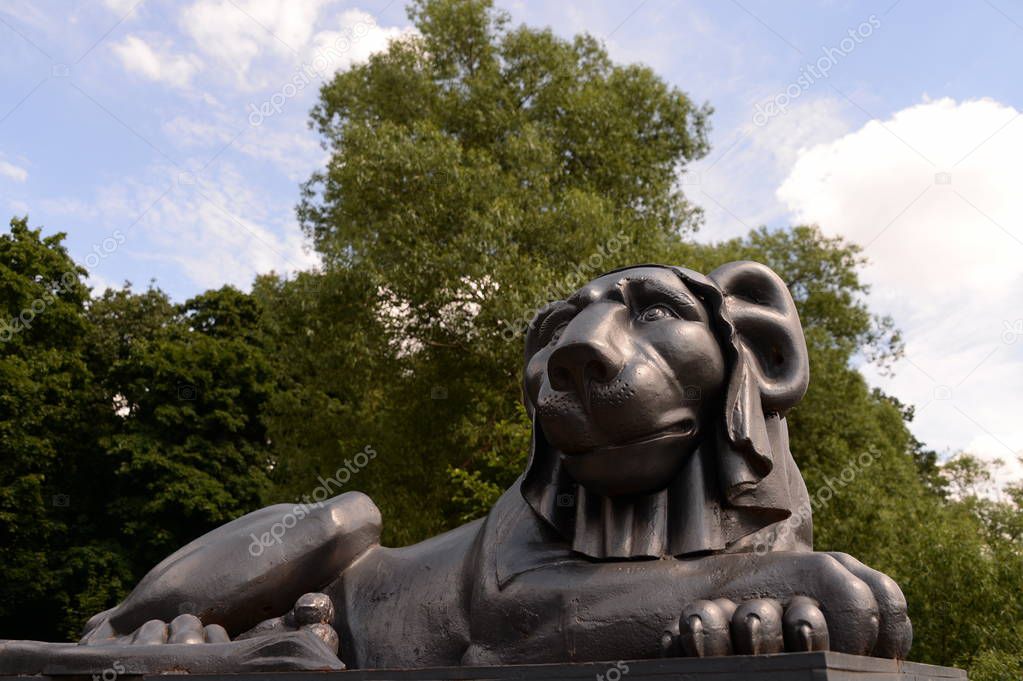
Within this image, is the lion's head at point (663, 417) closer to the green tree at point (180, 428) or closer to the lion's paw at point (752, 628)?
the lion's paw at point (752, 628)

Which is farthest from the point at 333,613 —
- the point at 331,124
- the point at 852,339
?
the point at 852,339

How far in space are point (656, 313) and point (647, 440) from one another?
17.6 inches

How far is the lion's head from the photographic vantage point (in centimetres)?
312

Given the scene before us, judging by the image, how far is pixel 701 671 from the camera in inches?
98.7

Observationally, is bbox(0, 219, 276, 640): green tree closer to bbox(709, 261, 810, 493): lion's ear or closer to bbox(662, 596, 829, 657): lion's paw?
bbox(709, 261, 810, 493): lion's ear

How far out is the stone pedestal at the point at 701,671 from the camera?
2.39 m

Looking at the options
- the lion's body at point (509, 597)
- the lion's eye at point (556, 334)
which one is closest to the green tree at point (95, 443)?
the lion's body at point (509, 597)

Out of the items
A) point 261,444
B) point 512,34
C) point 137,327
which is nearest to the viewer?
point 512,34

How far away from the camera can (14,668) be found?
3625mm

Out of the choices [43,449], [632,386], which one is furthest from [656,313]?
[43,449]

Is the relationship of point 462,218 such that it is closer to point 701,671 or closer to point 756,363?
point 756,363

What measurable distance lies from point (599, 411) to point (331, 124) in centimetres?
1919

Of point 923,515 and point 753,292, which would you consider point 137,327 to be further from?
point 753,292

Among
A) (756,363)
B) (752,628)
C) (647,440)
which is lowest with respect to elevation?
(752,628)
